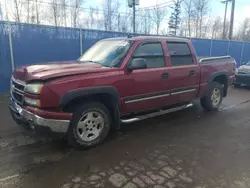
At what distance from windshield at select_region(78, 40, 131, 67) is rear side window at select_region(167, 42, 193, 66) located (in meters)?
1.09

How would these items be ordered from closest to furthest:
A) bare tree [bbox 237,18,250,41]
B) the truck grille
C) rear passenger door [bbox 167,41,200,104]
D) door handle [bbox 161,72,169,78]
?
the truck grille → door handle [bbox 161,72,169,78] → rear passenger door [bbox 167,41,200,104] → bare tree [bbox 237,18,250,41]

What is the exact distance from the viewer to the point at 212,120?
5.53 meters

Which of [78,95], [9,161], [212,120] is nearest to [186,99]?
[212,120]

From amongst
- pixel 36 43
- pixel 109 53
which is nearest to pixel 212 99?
pixel 109 53

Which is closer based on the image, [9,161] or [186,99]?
[9,161]

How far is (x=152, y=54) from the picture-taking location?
4578 millimetres

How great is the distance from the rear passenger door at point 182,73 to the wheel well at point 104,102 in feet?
4.62

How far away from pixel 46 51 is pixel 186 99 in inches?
215

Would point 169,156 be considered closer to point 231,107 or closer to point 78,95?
point 78,95

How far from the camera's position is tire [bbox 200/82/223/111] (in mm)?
6098

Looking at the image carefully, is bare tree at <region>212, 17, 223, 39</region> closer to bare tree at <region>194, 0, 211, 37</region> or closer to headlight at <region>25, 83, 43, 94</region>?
bare tree at <region>194, 0, 211, 37</region>

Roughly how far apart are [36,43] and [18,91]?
4873 mm

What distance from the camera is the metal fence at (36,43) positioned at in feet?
24.3

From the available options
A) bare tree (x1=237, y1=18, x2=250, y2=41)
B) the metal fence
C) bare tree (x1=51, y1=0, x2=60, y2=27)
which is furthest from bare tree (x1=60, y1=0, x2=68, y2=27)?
bare tree (x1=237, y1=18, x2=250, y2=41)
